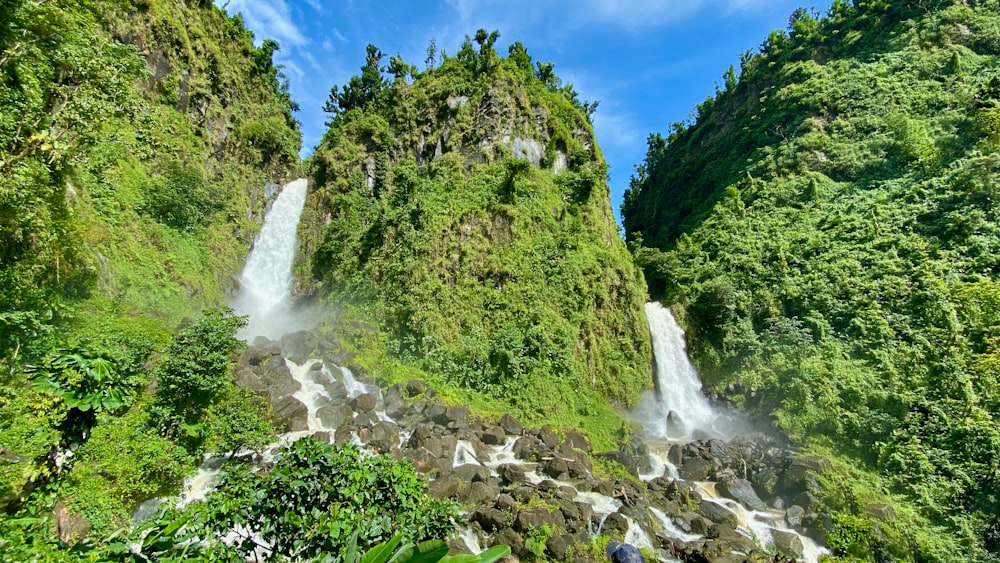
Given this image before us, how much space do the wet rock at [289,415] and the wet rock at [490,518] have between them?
6.97 metres

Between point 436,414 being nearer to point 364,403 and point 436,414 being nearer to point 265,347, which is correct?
point 364,403

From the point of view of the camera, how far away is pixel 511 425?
17672 millimetres

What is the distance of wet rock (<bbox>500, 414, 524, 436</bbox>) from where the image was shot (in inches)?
688

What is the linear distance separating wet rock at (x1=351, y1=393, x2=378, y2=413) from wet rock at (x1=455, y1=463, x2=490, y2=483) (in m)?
4.79

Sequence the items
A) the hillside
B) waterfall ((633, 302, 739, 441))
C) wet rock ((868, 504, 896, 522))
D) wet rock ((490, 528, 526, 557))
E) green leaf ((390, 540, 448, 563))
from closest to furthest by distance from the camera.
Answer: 1. green leaf ((390, 540, 448, 563))
2. the hillside
3. wet rock ((490, 528, 526, 557))
4. wet rock ((868, 504, 896, 522))
5. waterfall ((633, 302, 739, 441))

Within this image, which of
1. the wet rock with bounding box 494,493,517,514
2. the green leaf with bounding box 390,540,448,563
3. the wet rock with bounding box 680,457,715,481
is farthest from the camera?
the wet rock with bounding box 680,457,715,481

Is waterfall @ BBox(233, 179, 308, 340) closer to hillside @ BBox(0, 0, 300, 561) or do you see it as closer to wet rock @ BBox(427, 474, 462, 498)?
hillside @ BBox(0, 0, 300, 561)

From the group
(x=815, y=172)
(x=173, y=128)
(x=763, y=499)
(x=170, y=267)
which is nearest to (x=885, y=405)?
(x=763, y=499)

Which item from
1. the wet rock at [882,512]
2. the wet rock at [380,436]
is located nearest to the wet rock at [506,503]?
the wet rock at [380,436]

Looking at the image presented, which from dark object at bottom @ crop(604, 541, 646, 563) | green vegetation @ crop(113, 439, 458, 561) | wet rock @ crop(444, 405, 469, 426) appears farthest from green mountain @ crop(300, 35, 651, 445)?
green vegetation @ crop(113, 439, 458, 561)

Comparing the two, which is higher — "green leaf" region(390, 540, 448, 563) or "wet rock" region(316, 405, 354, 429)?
"green leaf" region(390, 540, 448, 563)

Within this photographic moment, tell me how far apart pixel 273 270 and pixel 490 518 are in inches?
953

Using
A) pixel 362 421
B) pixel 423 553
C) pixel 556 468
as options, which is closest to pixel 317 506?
pixel 423 553

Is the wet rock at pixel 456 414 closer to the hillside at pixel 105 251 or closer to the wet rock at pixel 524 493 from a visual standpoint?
the wet rock at pixel 524 493
